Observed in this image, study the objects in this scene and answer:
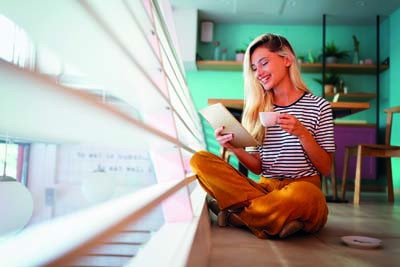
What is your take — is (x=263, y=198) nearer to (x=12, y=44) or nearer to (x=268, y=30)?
(x=12, y=44)

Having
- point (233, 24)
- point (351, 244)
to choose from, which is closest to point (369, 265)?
point (351, 244)

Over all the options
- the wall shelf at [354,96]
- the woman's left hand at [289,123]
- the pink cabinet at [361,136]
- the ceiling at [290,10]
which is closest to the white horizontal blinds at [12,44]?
the woman's left hand at [289,123]

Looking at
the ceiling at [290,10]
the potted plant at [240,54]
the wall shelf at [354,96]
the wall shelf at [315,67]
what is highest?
the ceiling at [290,10]

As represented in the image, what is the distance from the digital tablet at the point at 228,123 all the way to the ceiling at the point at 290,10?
3.65 meters

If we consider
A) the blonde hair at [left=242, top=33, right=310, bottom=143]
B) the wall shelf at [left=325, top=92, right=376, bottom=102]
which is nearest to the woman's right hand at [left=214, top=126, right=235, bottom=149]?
the blonde hair at [left=242, top=33, right=310, bottom=143]

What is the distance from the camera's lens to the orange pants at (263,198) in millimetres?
1289

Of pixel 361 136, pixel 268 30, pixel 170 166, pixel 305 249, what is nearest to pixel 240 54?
pixel 268 30

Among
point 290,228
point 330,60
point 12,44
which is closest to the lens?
point 290,228

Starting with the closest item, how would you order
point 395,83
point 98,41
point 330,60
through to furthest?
1. point 98,41
2. point 395,83
3. point 330,60

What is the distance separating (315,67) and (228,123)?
13.1 feet

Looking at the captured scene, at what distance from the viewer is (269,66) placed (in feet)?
5.14

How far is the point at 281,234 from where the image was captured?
1267mm

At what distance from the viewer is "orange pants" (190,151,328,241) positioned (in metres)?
1.29

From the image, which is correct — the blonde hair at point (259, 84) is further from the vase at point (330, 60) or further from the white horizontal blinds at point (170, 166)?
the vase at point (330, 60)
